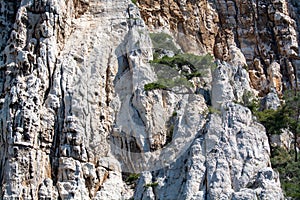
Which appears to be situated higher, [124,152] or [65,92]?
[65,92]

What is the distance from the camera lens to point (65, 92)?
34125 mm

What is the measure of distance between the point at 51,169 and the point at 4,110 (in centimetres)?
337

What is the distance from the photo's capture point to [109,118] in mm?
34594

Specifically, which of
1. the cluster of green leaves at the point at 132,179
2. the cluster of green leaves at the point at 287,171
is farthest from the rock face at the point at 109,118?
the cluster of green leaves at the point at 287,171

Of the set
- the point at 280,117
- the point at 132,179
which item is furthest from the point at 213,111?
the point at 280,117

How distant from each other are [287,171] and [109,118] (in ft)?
26.8

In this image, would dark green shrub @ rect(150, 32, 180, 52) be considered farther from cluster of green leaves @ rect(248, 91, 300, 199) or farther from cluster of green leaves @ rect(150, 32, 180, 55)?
cluster of green leaves @ rect(248, 91, 300, 199)

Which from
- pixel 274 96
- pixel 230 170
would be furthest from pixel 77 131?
pixel 274 96

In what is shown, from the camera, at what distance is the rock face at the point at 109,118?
1158 inches

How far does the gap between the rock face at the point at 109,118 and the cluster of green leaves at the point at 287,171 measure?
1.61 m

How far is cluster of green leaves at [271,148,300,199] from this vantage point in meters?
30.0

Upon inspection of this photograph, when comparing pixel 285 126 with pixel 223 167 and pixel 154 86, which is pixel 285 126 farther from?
pixel 223 167

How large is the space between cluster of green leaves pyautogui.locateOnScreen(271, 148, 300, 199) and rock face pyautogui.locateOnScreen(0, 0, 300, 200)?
1.61 meters

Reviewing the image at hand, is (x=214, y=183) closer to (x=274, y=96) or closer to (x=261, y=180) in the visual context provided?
(x=261, y=180)
